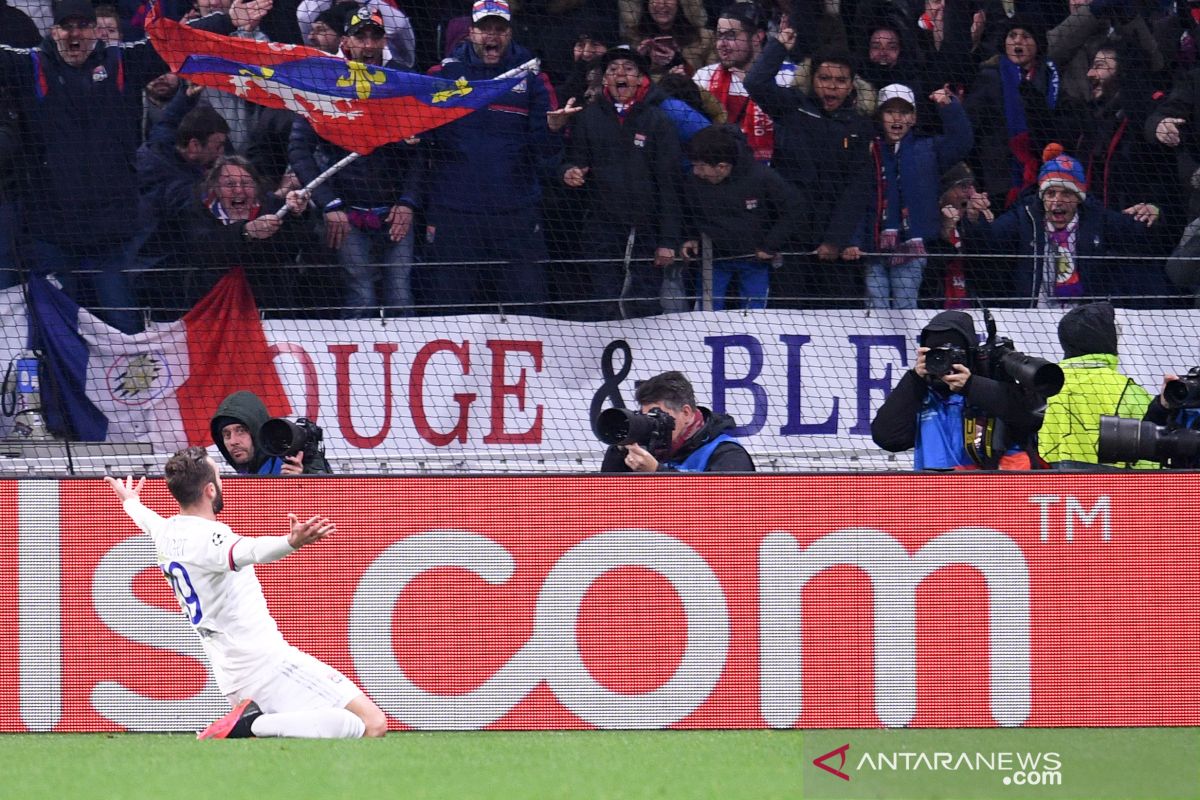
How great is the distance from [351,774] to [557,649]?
5.05ft

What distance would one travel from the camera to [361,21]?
9828 millimetres

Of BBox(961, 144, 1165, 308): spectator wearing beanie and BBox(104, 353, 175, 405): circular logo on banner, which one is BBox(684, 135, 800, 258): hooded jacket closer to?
BBox(961, 144, 1165, 308): spectator wearing beanie

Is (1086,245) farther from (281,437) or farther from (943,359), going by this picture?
(281,437)

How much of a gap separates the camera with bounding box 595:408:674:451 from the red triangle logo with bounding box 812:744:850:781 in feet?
4.71

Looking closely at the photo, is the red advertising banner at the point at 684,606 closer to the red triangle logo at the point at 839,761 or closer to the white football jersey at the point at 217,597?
the red triangle logo at the point at 839,761

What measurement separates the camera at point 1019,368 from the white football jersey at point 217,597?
8.92ft

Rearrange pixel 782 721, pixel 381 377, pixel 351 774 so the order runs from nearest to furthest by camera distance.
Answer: pixel 351 774
pixel 782 721
pixel 381 377

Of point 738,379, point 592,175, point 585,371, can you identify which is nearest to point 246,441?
point 585,371

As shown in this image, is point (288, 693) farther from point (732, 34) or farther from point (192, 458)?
point (732, 34)

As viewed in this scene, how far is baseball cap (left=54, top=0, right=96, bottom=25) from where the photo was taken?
9.71 m

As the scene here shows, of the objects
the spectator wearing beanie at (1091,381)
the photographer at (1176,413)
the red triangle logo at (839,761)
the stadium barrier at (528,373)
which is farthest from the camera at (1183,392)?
the stadium barrier at (528,373)

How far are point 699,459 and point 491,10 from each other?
144 inches

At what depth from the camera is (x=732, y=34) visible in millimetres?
10070

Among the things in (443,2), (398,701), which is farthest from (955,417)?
(443,2)
